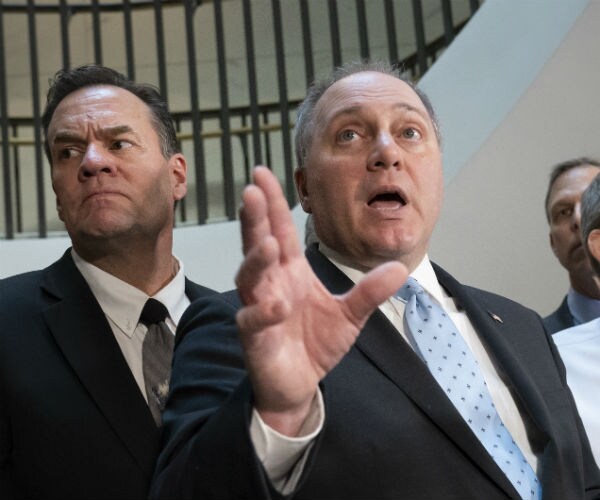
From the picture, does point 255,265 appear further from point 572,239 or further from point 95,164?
point 572,239

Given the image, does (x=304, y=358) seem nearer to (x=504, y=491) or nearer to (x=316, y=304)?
(x=316, y=304)

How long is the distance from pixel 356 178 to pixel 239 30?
16.2 ft

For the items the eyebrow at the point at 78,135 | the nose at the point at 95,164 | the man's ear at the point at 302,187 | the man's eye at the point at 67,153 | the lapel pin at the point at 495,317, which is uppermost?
the eyebrow at the point at 78,135

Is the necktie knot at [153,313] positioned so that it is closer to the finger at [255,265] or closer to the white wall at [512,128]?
the finger at [255,265]

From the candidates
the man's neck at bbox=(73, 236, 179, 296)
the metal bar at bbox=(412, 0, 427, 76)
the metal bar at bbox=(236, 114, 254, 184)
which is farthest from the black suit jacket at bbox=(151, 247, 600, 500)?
the metal bar at bbox=(236, 114, 254, 184)

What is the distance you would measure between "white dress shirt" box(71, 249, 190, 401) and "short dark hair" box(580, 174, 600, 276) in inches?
31.3

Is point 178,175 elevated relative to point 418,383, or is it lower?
elevated

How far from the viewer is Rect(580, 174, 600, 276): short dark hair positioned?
187cm

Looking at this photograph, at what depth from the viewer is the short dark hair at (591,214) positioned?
1.87 metres

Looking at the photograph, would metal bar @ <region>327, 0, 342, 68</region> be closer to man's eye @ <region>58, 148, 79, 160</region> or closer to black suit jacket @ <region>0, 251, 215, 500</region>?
man's eye @ <region>58, 148, 79, 160</region>

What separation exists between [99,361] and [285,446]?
0.59m

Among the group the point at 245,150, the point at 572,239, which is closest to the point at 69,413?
the point at 572,239

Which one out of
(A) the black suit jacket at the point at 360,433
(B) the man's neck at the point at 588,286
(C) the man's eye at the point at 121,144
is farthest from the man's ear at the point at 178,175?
(B) the man's neck at the point at 588,286

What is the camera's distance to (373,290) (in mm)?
877
